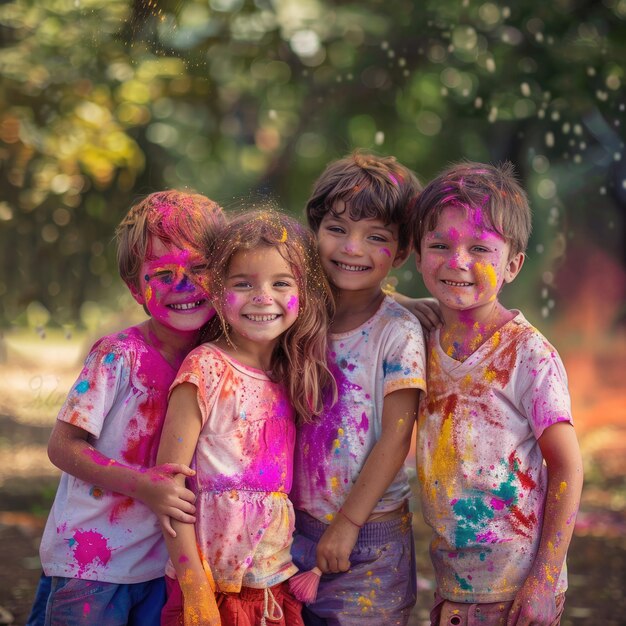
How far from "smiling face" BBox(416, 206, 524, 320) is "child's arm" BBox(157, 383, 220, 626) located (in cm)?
66

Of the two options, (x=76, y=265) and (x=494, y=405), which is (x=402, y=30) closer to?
(x=76, y=265)

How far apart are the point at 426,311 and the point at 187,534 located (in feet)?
2.83

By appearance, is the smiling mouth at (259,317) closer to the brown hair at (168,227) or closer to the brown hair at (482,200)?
the brown hair at (168,227)

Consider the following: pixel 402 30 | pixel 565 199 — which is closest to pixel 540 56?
pixel 402 30

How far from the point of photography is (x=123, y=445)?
2.35 meters

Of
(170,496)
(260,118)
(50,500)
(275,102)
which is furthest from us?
(260,118)

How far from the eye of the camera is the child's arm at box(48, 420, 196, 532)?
7.11 feet

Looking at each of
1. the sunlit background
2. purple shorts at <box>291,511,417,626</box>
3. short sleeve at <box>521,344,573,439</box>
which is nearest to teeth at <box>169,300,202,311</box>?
purple shorts at <box>291,511,417,626</box>

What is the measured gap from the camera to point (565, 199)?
695cm

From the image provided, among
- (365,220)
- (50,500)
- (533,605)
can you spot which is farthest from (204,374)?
(50,500)

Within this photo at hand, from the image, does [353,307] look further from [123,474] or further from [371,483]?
[123,474]

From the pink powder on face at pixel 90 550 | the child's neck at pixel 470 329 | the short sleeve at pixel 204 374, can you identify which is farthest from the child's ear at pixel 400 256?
the pink powder on face at pixel 90 550

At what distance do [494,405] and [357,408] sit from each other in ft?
1.13

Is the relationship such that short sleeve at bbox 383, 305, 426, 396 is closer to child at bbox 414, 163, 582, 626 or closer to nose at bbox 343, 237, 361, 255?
child at bbox 414, 163, 582, 626
